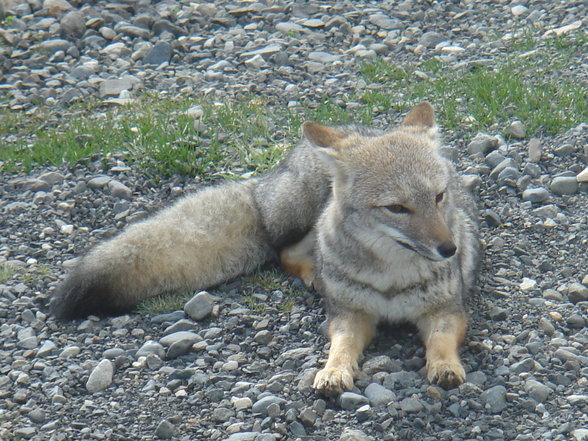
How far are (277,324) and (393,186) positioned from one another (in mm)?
1129

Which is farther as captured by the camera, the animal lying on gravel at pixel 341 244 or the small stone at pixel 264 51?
the small stone at pixel 264 51

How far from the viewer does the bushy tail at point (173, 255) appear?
5.26 m

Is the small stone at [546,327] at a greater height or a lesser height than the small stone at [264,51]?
greater

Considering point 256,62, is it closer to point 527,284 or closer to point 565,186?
point 565,186

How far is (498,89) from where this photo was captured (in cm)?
758

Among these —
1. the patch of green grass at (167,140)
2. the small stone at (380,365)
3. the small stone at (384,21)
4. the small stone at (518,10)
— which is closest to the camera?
the small stone at (380,365)

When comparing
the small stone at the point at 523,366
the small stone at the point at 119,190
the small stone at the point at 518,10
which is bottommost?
the small stone at the point at 119,190

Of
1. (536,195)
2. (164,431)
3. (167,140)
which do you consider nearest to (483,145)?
(536,195)

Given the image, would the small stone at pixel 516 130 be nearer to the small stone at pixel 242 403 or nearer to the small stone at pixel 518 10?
the small stone at pixel 518 10

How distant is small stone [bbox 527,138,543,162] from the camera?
6.66 m

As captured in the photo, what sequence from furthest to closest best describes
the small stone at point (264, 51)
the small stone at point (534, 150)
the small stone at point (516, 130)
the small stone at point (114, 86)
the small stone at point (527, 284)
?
1. the small stone at point (264, 51)
2. the small stone at point (114, 86)
3. the small stone at point (516, 130)
4. the small stone at point (534, 150)
5. the small stone at point (527, 284)

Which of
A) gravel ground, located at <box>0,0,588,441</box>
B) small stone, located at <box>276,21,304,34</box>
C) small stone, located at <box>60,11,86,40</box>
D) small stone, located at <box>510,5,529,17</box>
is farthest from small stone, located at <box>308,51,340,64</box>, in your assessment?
small stone, located at <box>60,11,86,40</box>

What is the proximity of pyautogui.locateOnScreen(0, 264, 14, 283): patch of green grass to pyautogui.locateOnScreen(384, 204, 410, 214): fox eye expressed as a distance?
2.68 m

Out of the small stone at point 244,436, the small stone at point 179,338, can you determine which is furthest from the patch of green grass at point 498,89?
the small stone at point 244,436
